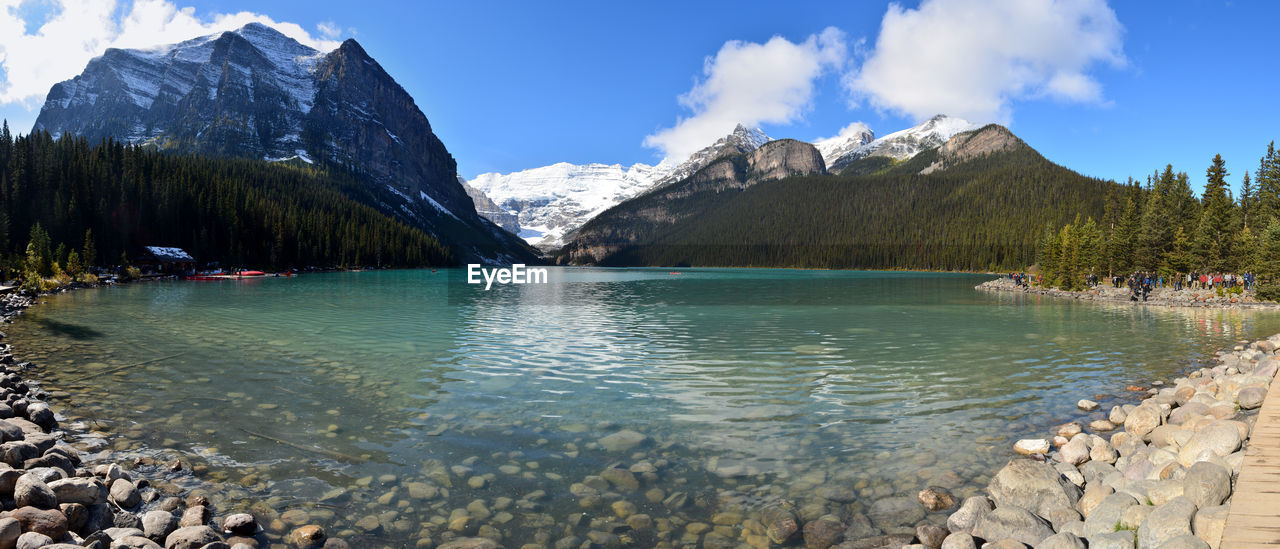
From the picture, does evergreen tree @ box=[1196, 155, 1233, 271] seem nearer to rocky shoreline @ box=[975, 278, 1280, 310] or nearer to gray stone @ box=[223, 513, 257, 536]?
rocky shoreline @ box=[975, 278, 1280, 310]

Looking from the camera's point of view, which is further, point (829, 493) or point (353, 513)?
point (829, 493)

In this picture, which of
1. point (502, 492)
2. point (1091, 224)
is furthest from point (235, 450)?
point (1091, 224)

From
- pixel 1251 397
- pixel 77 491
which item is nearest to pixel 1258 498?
pixel 1251 397

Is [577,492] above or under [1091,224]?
under

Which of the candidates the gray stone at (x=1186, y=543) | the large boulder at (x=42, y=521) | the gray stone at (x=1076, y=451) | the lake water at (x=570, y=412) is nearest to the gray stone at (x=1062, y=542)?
the gray stone at (x=1186, y=543)

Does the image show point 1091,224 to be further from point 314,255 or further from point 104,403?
point 314,255

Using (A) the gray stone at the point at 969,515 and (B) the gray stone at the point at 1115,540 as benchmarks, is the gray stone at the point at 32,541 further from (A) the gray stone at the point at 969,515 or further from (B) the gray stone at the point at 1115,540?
(B) the gray stone at the point at 1115,540
